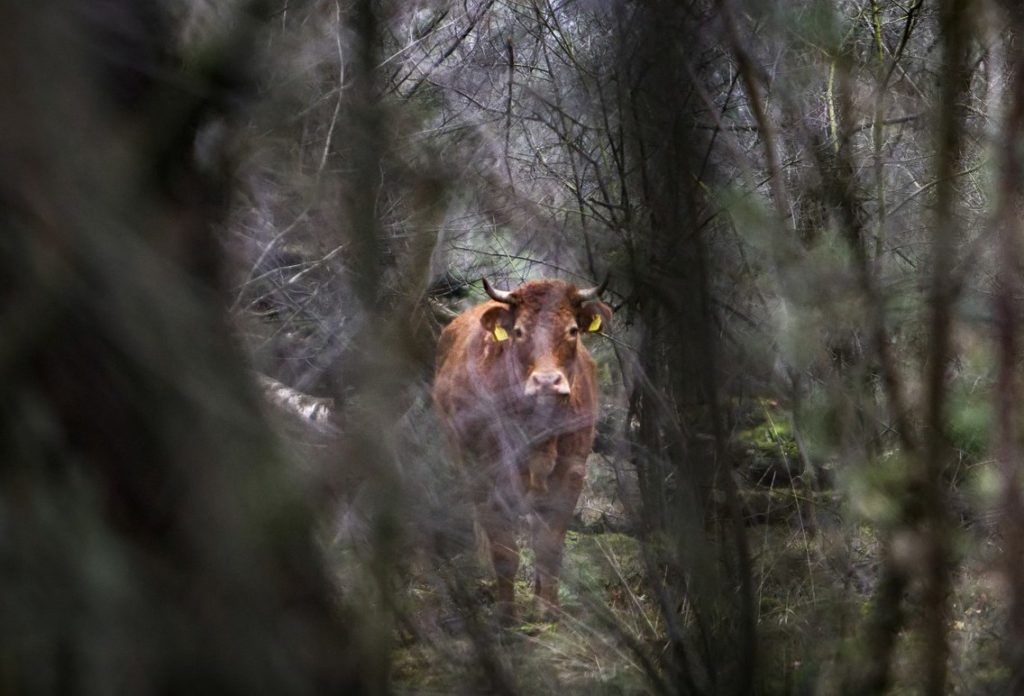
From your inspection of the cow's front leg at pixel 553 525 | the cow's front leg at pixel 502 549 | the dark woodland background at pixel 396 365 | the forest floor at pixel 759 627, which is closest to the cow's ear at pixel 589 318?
the cow's front leg at pixel 553 525

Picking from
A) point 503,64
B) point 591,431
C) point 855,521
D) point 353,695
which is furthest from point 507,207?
point 353,695

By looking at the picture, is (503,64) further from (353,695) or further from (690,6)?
(353,695)

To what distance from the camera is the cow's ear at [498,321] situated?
746 centimetres

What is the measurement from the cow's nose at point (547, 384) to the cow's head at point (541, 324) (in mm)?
56

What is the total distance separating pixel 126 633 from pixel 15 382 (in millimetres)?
322

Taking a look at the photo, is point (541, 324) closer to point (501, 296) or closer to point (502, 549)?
point (501, 296)

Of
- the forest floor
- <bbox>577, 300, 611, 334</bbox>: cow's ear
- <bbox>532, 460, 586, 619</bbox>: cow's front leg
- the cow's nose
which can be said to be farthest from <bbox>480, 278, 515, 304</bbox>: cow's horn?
the forest floor

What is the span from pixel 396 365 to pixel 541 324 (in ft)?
18.8

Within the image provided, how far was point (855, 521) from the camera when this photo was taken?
3383 millimetres

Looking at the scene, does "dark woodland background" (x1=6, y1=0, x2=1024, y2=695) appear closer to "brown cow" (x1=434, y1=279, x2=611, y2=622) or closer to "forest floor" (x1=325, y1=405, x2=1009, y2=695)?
"forest floor" (x1=325, y1=405, x2=1009, y2=695)

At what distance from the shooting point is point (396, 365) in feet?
5.72

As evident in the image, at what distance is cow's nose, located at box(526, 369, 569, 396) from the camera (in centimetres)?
692

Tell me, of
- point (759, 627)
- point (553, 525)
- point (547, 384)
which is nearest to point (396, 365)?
point (759, 627)

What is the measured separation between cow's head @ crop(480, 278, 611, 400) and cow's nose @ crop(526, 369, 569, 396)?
56 millimetres
